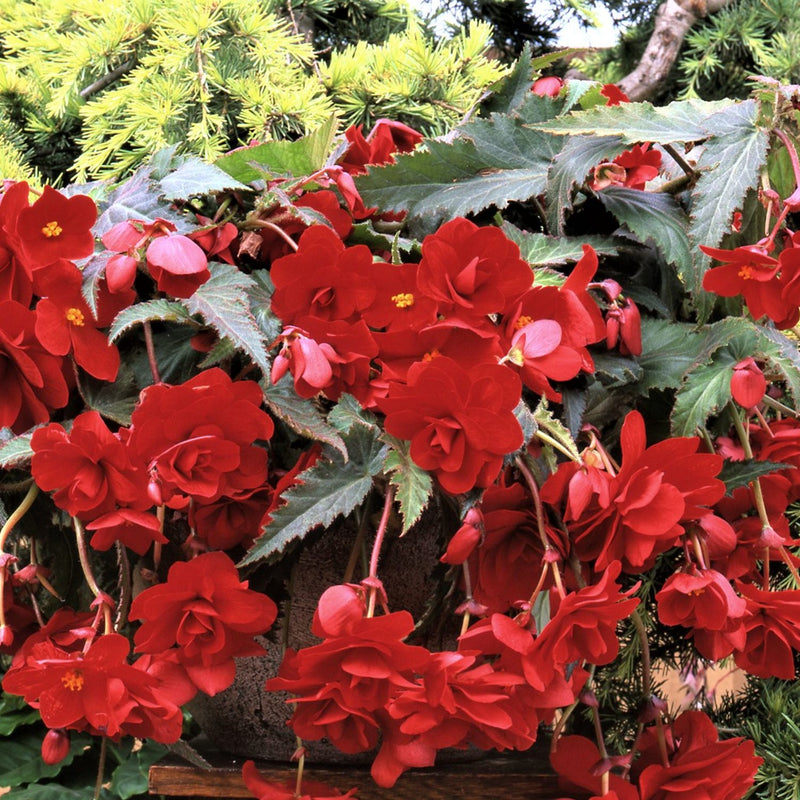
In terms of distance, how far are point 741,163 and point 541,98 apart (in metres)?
0.15

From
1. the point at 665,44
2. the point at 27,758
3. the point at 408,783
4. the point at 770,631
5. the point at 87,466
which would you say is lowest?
the point at 27,758

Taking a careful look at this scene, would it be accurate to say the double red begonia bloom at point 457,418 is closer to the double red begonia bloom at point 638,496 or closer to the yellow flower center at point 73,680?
the double red begonia bloom at point 638,496

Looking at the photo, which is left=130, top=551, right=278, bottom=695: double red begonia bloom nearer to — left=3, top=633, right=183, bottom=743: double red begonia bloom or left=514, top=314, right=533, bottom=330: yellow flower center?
left=3, top=633, right=183, bottom=743: double red begonia bloom

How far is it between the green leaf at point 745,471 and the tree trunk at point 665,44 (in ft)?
6.79

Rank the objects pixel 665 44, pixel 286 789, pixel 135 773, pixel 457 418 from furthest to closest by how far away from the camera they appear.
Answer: pixel 665 44, pixel 135 773, pixel 286 789, pixel 457 418

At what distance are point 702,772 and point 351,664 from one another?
22cm

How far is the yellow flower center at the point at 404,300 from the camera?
1.43ft

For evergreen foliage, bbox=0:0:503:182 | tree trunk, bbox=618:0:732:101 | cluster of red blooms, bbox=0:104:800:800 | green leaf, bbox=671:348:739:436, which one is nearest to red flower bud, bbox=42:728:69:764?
cluster of red blooms, bbox=0:104:800:800

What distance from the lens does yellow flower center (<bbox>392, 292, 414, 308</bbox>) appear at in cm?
44

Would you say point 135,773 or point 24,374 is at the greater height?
point 24,374

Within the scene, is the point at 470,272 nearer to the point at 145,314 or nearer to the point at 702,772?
the point at 145,314

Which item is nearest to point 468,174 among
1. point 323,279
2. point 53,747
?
point 323,279

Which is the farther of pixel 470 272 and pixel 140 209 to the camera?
pixel 140 209

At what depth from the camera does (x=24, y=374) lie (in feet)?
1.43
